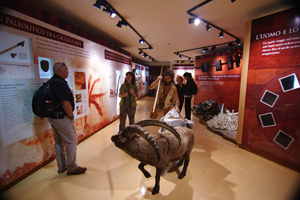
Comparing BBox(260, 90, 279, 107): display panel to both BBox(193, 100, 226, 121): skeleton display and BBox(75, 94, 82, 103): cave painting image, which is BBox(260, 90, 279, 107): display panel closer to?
BBox(193, 100, 226, 121): skeleton display

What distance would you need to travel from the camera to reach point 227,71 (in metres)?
6.18

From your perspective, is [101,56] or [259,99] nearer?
[259,99]

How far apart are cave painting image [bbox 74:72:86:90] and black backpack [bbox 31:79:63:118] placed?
50.7 inches

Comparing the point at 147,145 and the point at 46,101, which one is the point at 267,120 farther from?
the point at 46,101

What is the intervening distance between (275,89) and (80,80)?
13.9 ft

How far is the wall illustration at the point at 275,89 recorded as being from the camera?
2.48 m

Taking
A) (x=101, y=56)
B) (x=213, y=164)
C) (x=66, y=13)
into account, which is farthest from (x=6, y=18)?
(x=213, y=164)

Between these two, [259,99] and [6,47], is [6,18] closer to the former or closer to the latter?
[6,47]

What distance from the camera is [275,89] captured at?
271 centimetres

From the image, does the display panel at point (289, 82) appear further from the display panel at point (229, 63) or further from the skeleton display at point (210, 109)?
the display panel at point (229, 63)

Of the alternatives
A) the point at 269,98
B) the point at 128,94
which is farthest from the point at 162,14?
the point at 269,98

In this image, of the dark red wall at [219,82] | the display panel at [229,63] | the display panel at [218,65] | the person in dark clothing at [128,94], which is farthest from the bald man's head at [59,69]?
the dark red wall at [219,82]

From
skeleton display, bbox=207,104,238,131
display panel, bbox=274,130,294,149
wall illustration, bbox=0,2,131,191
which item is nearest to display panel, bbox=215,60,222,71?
skeleton display, bbox=207,104,238,131

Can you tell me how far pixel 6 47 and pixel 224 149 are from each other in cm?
442
